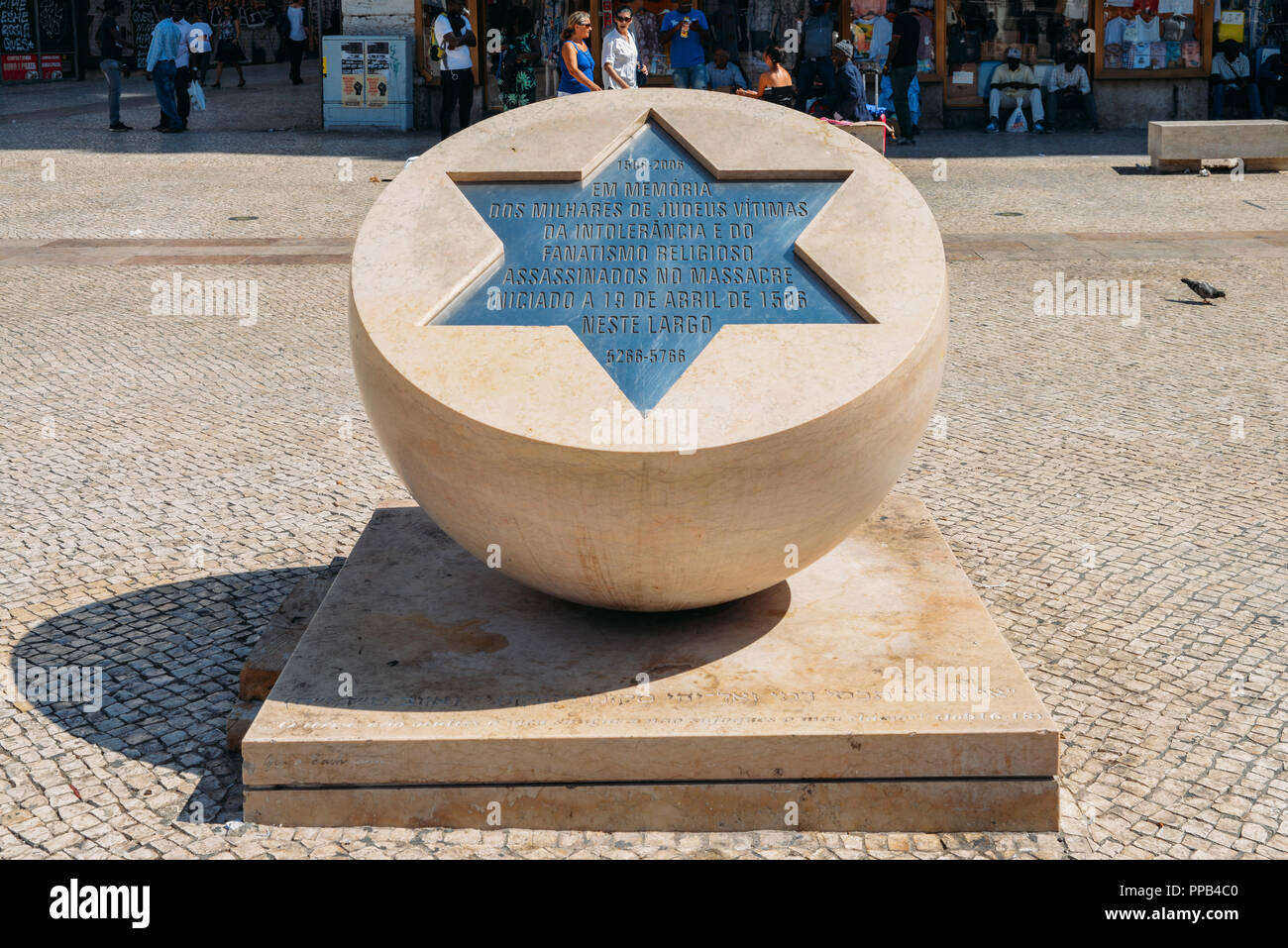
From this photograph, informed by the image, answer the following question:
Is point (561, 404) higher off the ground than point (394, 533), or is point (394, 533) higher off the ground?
point (561, 404)

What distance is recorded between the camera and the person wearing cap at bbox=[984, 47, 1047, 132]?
64.7 ft

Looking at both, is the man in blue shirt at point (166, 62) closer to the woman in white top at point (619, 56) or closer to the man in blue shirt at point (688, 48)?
the man in blue shirt at point (688, 48)

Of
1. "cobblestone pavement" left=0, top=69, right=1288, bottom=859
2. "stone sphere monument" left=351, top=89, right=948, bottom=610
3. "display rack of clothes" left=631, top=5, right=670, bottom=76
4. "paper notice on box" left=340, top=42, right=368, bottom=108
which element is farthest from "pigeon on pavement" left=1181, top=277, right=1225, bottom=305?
"paper notice on box" left=340, top=42, right=368, bottom=108

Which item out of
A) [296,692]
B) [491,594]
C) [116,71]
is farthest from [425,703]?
[116,71]

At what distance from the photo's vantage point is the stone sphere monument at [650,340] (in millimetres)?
3961

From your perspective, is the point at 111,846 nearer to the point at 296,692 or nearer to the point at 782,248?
the point at 296,692

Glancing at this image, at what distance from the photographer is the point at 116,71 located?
19.4 metres

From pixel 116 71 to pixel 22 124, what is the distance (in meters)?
2.21

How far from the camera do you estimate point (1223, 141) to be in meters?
15.7

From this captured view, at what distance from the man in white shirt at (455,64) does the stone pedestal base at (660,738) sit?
14816mm

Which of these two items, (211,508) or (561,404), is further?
(211,508)

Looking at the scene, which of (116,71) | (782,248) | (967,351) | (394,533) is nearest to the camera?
(782,248)

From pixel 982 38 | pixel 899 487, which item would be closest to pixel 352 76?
pixel 982 38

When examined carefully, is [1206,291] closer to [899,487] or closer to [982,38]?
[899,487]
